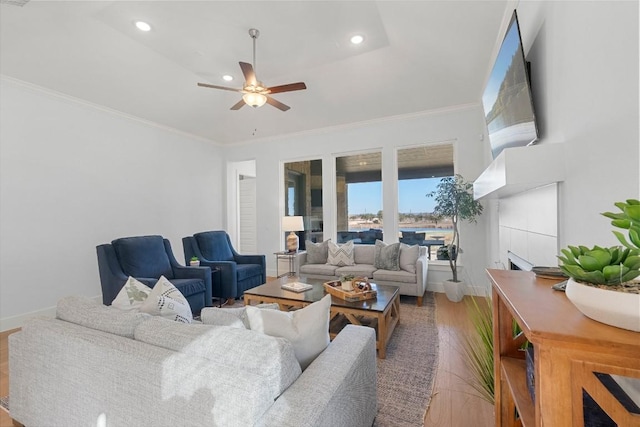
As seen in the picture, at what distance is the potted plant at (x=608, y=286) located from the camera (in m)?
0.57

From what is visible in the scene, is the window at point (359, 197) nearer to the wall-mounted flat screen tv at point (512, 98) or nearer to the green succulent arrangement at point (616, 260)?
the wall-mounted flat screen tv at point (512, 98)

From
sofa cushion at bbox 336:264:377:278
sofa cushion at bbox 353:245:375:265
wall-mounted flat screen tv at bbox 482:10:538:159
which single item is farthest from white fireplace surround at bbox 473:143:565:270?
sofa cushion at bbox 353:245:375:265

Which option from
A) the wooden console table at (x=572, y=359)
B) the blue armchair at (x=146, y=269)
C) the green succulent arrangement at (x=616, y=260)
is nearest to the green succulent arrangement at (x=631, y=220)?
the green succulent arrangement at (x=616, y=260)

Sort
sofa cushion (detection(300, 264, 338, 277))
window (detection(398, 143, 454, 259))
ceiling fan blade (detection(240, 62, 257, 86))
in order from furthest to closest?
window (detection(398, 143, 454, 259)) → sofa cushion (detection(300, 264, 338, 277)) → ceiling fan blade (detection(240, 62, 257, 86))

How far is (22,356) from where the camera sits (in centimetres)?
162

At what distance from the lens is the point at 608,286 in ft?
1.99

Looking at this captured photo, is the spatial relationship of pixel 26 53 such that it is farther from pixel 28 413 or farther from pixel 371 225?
pixel 371 225

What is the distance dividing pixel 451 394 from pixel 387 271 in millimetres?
2154

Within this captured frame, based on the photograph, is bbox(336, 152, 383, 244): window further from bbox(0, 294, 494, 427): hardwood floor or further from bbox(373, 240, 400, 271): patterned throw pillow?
bbox(0, 294, 494, 427): hardwood floor

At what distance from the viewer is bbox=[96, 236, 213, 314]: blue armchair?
329cm

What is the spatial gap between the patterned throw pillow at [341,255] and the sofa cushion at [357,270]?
18 cm

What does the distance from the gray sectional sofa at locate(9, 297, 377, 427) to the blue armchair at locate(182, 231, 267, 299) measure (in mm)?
2502

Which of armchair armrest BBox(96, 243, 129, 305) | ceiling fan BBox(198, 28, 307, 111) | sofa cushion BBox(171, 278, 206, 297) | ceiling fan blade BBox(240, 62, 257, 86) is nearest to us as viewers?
ceiling fan blade BBox(240, 62, 257, 86)

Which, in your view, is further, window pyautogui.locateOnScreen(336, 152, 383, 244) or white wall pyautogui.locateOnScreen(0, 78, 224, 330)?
window pyautogui.locateOnScreen(336, 152, 383, 244)
